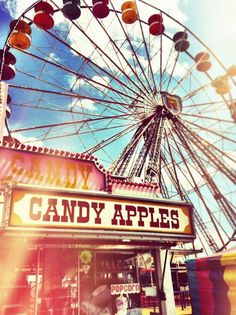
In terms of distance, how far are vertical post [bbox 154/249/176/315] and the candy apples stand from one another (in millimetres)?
24

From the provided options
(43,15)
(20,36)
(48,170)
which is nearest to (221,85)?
(43,15)

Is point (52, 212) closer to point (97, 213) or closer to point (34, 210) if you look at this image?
point (34, 210)

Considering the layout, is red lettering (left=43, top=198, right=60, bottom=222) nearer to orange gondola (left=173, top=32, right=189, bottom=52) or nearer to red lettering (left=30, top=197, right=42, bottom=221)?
red lettering (left=30, top=197, right=42, bottom=221)

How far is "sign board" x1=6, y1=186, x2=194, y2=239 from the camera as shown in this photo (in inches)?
203

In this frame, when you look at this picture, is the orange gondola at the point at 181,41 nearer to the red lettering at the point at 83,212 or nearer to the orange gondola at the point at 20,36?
the orange gondola at the point at 20,36

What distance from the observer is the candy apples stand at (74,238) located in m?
5.33

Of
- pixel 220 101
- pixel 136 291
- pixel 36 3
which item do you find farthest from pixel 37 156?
pixel 220 101

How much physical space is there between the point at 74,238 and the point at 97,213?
2.52ft

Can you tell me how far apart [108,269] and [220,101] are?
14217 mm

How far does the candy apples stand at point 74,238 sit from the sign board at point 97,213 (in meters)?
0.02

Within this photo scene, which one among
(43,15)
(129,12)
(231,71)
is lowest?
(231,71)

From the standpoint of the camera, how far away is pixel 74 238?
6070mm

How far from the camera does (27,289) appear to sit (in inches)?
255

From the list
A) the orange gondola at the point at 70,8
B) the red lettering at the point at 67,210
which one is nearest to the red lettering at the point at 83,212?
the red lettering at the point at 67,210
